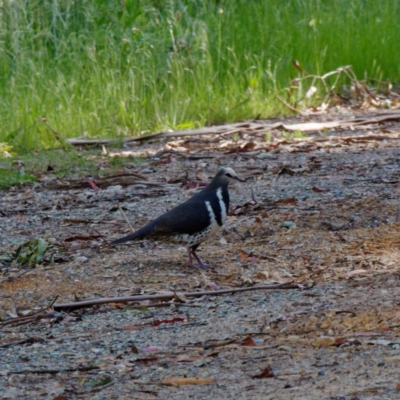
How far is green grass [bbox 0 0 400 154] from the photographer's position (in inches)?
403

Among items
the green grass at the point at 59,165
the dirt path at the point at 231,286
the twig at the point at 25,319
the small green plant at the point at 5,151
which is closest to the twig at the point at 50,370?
the dirt path at the point at 231,286

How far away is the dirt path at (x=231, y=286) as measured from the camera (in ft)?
11.5

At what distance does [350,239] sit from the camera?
5.52 m

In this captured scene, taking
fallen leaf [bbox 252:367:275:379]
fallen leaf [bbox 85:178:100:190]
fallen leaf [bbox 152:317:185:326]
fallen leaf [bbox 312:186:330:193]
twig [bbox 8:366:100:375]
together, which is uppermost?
fallen leaf [bbox 252:367:275:379]

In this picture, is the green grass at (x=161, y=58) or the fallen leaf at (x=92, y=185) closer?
the fallen leaf at (x=92, y=185)

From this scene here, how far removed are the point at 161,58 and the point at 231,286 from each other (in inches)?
265

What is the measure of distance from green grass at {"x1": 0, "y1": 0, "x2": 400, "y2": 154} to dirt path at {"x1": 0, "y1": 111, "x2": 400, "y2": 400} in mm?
1964

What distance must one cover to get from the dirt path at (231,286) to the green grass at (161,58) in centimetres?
196

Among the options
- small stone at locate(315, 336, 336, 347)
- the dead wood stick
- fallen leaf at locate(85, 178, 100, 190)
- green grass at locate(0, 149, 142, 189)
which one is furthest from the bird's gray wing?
green grass at locate(0, 149, 142, 189)

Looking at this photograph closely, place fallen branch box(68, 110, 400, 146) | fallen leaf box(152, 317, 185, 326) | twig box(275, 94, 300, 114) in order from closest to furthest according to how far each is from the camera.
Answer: fallen leaf box(152, 317, 185, 326) → fallen branch box(68, 110, 400, 146) → twig box(275, 94, 300, 114)

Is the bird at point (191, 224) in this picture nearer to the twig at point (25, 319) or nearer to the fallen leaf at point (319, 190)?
the twig at point (25, 319)

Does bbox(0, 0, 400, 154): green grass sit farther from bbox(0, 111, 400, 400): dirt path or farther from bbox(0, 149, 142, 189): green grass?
bbox(0, 111, 400, 400): dirt path

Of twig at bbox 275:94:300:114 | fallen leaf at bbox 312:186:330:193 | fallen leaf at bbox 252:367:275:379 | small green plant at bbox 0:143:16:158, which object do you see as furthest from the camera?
twig at bbox 275:94:300:114

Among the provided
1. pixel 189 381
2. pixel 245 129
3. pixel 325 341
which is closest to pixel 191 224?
pixel 325 341
